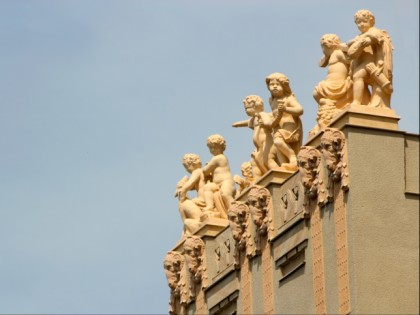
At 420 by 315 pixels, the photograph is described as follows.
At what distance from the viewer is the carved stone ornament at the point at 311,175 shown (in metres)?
67.2

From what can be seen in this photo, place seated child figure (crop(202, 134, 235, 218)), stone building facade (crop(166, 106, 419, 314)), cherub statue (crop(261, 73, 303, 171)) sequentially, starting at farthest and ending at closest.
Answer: seated child figure (crop(202, 134, 235, 218))
cherub statue (crop(261, 73, 303, 171))
stone building facade (crop(166, 106, 419, 314))

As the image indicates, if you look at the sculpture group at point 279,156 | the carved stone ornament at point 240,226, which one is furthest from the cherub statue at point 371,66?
the carved stone ornament at point 240,226

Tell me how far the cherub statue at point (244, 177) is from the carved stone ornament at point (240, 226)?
4.35 ft

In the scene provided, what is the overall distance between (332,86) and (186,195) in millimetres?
9900

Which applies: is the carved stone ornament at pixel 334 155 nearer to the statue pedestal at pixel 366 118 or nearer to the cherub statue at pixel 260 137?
the statue pedestal at pixel 366 118

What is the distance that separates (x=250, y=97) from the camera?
7338cm

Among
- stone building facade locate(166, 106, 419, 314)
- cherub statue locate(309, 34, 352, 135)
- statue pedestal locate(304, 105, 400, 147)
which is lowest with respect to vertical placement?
stone building facade locate(166, 106, 419, 314)

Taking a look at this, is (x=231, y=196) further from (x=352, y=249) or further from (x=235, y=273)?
(x=352, y=249)

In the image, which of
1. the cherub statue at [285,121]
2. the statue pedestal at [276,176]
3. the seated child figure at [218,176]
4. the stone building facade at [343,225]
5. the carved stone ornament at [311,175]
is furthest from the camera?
the seated child figure at [218,176]

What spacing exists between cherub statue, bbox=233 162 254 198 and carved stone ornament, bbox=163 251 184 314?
326 centimetres

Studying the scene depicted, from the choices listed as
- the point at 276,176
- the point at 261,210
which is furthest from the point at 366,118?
the point at 261,210

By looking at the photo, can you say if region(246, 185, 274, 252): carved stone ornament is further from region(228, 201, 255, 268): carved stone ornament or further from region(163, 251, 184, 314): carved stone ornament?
region(163, 251, 184, 314): carved stone ornament

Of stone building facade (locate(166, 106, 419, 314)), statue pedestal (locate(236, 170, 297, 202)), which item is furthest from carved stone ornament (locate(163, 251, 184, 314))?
statue pedestal (locate(236, 170, 297, 202))

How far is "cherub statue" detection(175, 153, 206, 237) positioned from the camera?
7625 centimetres
